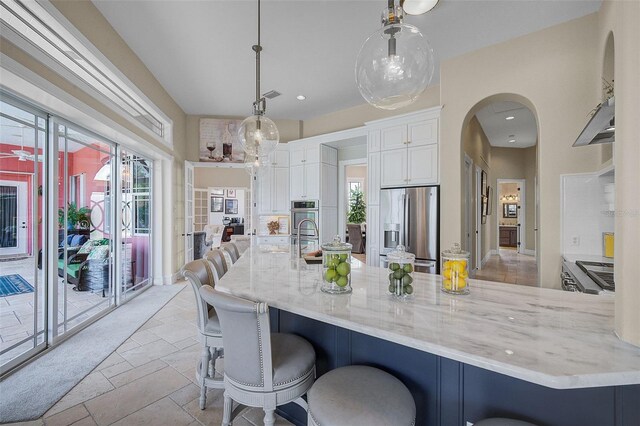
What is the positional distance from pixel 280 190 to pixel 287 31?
3.26m

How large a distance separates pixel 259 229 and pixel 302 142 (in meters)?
2.03

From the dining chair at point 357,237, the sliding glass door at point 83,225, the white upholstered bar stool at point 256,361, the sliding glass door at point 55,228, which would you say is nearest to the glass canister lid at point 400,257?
the white upholstered bar stool at point 256,361

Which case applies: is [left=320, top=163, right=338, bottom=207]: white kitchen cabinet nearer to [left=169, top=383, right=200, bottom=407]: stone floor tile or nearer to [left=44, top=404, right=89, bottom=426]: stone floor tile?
[left=169, top=383, right=200, bottom=407]: stone floor tile

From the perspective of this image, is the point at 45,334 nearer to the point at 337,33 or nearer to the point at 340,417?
the point at 340,417

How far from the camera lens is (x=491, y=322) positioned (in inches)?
44.9

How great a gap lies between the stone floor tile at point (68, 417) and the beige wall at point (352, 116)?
5.17m

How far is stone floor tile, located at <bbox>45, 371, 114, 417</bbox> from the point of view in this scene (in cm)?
206

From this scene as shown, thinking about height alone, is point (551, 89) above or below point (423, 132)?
above

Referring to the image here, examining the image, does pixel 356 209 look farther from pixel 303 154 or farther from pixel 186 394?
pixel 186 394

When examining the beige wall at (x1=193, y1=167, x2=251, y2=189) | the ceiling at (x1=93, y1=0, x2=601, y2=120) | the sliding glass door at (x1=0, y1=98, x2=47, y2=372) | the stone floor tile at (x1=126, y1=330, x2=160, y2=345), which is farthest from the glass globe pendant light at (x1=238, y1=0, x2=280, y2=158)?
the beige wall at (x1=193, y1=167, x2=251, y2=189)

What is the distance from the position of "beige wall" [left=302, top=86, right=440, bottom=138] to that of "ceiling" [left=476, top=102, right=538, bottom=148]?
3.32 ft

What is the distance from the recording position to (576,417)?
103 cm

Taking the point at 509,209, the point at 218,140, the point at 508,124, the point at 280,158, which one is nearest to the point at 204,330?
the point at 280,158

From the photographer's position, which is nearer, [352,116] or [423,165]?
[423,165]
